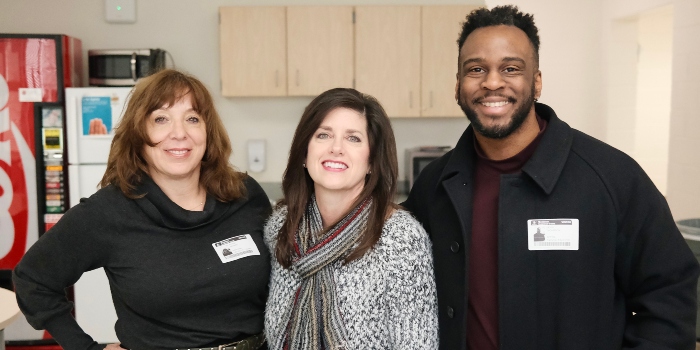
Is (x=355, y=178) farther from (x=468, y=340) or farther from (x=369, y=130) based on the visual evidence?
(x=468, y=340)

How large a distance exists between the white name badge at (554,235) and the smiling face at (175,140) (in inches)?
38.3

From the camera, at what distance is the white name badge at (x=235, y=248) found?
1.92 m

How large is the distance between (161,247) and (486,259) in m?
0.89

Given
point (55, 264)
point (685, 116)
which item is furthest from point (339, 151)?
point (685, 116)

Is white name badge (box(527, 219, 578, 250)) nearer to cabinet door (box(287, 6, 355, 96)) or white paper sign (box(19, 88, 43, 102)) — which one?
cabinet door (box(287, 6, 355, 96))

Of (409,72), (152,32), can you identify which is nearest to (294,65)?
(409,72)

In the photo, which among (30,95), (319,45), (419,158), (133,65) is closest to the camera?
(30,95)

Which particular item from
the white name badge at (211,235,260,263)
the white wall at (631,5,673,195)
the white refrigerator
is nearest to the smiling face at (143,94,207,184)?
the white name badge at (211,235,260,263)

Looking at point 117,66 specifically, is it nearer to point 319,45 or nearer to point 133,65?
point 133,65

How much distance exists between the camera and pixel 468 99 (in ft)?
5.36

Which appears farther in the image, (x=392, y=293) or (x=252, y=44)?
(x=252, y=44)

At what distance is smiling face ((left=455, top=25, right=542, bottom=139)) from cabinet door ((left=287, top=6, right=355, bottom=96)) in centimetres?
315

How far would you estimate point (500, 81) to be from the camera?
1.58m

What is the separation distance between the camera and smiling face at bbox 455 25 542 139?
1589 millimetres
